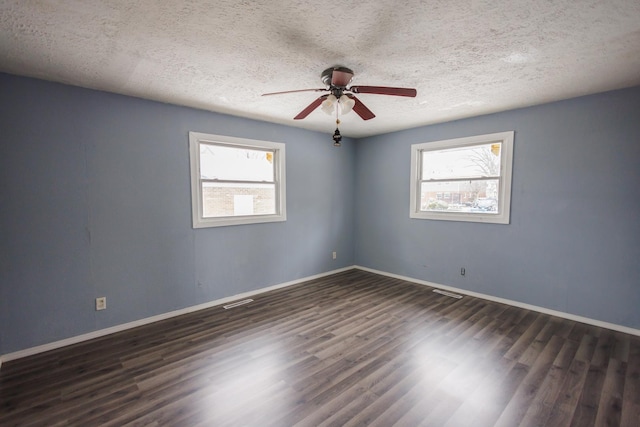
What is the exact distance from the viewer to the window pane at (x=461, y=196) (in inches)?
155

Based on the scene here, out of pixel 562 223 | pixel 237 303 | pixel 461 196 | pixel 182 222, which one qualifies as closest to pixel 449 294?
pixel 461 196

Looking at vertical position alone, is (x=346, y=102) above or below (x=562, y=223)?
above

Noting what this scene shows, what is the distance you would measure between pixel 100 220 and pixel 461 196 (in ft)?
15.2

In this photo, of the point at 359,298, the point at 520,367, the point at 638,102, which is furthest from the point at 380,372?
the point at 638,102

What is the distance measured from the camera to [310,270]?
4930mm

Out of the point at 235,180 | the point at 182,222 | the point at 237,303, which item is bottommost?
the point at 237,303

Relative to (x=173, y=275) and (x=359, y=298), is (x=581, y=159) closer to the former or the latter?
(x=359, y=298)

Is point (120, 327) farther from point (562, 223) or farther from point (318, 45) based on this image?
point (562, 223)

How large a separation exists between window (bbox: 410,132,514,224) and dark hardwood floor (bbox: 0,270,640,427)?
146 centimetres

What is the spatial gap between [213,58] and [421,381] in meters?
3.06

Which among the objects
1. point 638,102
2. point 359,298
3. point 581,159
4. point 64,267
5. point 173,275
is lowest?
point 359,298

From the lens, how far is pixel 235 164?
13.1 ft

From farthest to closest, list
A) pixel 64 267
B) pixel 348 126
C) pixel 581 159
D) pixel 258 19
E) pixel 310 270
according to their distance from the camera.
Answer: pixel 310 270, pixel 348 126, pixel 581 159, pixel 64 267, pixel 258 19

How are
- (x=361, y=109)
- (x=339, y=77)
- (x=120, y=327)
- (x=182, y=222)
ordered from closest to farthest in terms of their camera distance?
(x=339, y=77) < (x=361, y=109) < (x=120, y=327) < (x=182, y=222)
